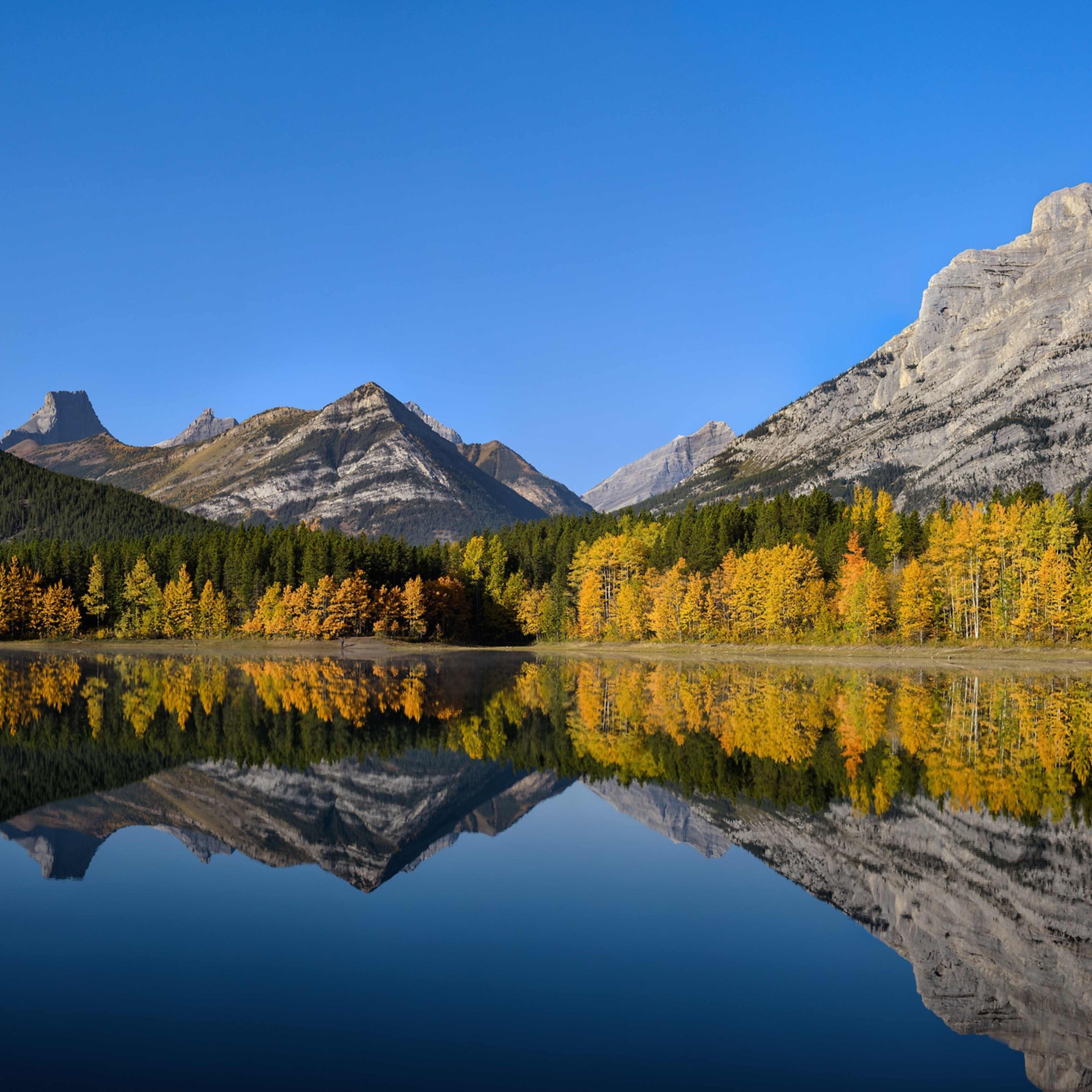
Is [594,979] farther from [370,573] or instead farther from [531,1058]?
[370,573]

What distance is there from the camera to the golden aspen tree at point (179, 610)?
458ft

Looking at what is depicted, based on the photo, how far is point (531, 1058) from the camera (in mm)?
10422

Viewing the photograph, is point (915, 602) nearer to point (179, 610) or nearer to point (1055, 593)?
point (1055, 593)

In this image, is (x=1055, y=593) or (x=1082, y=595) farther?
(x=1055, y=593)

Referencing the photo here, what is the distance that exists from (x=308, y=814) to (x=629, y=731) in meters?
18.2

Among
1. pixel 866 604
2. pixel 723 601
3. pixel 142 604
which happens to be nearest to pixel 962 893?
pixel 866 604

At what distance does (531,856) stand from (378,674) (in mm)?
63354

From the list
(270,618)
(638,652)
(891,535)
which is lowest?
(638,652)

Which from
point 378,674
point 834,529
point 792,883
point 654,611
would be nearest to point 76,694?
point 378,674

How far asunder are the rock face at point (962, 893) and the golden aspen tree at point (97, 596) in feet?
463

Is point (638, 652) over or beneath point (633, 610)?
beneath

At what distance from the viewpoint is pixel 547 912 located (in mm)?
15898

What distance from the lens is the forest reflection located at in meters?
25.7

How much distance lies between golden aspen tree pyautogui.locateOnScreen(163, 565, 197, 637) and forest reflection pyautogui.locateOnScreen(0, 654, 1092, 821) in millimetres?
67129
